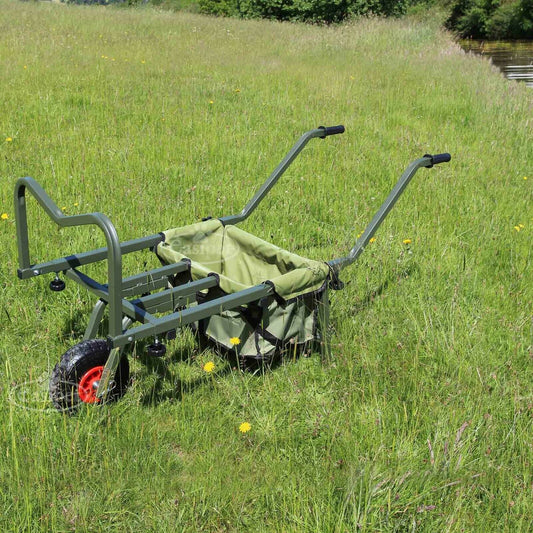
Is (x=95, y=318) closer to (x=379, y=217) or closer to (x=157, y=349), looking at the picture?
(x=157, y=349)

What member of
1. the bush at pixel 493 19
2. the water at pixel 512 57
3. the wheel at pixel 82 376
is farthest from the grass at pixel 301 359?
the bush at pixel 493 19

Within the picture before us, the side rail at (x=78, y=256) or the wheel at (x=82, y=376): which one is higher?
the side rail at (x=78, y=256)

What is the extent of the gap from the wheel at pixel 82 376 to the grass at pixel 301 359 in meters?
0.06

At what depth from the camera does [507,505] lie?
6.46 feet

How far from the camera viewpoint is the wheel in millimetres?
2268

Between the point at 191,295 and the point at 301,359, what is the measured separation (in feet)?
2.05

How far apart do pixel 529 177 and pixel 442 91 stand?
319 centimetres

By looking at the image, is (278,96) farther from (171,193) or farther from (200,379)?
(200,379)

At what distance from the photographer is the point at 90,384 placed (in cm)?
237

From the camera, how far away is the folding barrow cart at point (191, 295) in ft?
7.34

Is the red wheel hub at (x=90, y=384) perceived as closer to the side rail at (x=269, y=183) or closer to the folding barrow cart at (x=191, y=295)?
the folding barrow cart at (x=191, y=295)

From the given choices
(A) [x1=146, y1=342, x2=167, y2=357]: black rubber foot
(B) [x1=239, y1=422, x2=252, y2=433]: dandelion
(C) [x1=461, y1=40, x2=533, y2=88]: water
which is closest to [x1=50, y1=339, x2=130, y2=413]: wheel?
(A) [x1=146, y1=342, x2=167, y2=357]: black rubber foot

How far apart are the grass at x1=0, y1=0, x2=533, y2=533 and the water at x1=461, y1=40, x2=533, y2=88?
8398mm

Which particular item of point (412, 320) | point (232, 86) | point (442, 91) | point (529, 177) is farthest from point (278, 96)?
point (412, 320)
